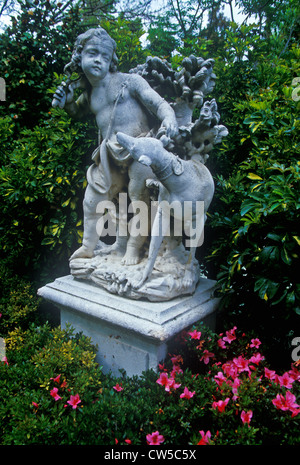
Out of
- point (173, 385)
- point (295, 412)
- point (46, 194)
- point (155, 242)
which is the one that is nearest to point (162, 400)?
point (173, 385)

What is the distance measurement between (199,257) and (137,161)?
1.53 m

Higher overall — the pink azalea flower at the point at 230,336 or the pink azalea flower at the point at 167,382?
the pink azalea flower at the point at 230,336

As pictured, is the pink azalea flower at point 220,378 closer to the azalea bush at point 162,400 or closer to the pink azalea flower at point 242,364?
the azalea bush at point 162,400

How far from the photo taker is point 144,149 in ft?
7.00

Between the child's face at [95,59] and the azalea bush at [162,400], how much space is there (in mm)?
1987

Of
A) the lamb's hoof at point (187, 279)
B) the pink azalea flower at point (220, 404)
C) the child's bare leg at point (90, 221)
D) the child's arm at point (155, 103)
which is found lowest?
the pink azalea flower at point (220, 404)

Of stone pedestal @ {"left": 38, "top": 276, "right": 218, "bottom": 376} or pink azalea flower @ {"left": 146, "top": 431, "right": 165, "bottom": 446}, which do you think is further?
stone pedestal @ {"left": 38, "top": 276, "right": 218, "bottom": 376}

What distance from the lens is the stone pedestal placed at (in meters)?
2.24

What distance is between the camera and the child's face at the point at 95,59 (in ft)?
8.64

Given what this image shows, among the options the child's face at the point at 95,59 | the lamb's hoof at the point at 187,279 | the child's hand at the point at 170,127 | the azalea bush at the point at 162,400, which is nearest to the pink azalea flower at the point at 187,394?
the azalea bush at the point at 162,400

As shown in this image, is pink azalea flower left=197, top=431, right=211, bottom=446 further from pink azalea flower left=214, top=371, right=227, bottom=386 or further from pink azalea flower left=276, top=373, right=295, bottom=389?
pink azalea flower left=276, top=373, right=295, bottom=389

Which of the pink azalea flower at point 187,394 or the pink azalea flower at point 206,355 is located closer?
the pink azalea flower at point 187,394

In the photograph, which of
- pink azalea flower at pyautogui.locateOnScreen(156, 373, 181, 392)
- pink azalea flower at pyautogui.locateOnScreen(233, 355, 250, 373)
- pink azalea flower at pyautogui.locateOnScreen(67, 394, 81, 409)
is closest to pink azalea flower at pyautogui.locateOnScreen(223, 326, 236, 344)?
pink azalea flower at pyautogui.locateOnScreen(233, 355, 250, 373)

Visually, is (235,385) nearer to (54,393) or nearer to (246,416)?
(246,416)
